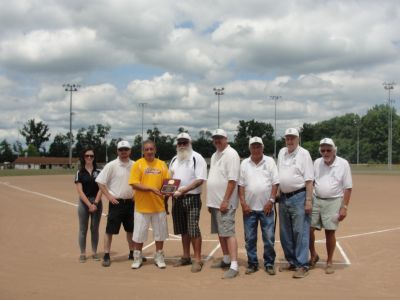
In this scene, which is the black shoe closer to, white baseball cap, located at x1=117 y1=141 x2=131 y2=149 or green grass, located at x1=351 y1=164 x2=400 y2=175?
white baseball cap, located at x1=117 y1=141 x2=131 y2=149

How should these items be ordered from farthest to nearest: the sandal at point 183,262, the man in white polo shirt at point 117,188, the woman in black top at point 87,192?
1. the woman in black top at point 87,192
2. the man in white polo shirt at point 117,188
3. the sandal at point 183,262

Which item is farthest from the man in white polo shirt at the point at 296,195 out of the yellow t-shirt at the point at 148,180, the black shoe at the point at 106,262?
the black shoe at the point at 106,262

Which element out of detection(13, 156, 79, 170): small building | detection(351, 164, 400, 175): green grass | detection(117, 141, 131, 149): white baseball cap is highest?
detection(117, 141, 131, 149): white baseball cap

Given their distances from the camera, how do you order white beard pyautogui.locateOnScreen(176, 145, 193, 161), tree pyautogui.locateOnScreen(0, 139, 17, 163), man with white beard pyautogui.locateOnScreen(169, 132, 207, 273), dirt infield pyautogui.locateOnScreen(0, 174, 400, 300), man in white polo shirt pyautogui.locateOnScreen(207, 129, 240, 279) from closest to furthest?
1. dirt infield pyautogui.locateOnScreen(0, 174, 400, 300)
2. man in white polo shirt pyautogui.locateOnScreen(207, 129, 240, 279)
3. man with white beard pyautogui.locateOnScreen(169, 132, 207, 273)
4. white beard pyautogui.locateOnScreen(176, 145, 193, 161)
5. tree pyautogui.locateOnScreen(0, 139, 17, 163)

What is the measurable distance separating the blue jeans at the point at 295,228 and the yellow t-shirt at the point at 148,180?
1.78 metres

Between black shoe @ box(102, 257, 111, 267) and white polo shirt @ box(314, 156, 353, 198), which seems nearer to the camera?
white polo shirt @ box(314, 156, 353, 198)

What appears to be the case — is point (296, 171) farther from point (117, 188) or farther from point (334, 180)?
point (117, 188)

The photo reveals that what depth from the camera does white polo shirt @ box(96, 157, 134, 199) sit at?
295 inches

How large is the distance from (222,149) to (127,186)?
1631 millimetres

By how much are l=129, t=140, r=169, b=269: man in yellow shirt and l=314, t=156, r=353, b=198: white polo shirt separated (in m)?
2.26

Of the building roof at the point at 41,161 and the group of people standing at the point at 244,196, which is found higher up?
the group of people standing at the point at 244,196

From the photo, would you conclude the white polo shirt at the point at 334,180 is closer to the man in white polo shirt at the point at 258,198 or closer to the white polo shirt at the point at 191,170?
the man in white polo shirt at the point at 258,198

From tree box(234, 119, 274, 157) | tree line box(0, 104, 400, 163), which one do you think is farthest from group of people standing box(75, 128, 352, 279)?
tree box(234, 119, 274, 157)

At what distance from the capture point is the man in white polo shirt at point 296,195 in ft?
22.2
